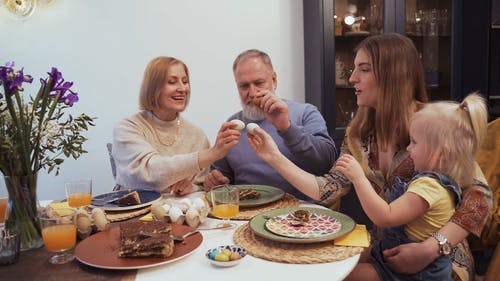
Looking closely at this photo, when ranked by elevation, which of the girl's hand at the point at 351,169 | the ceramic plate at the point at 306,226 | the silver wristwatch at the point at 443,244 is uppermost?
the girl's hand at the point at 351,169

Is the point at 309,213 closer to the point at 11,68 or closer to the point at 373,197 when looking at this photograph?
the point at 373,197

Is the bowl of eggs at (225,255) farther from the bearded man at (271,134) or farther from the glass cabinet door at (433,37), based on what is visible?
the glass cabinet door at (433,37)

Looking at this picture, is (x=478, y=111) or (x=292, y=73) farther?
(x=292, y=73)

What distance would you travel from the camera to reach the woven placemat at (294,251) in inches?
41.9

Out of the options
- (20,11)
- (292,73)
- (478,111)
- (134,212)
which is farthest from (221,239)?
(20,11)

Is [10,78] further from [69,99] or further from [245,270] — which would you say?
[245,270]

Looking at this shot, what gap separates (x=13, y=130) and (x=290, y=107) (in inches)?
51.1

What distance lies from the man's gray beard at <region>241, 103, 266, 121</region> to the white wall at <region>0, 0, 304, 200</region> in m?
1.29

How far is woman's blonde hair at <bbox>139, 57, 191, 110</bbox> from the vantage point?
2033 millimetres

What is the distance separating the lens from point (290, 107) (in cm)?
214

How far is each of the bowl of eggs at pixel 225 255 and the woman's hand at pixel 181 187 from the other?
0.70 m

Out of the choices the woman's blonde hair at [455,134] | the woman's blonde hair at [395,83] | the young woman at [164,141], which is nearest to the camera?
the woman's blonde hair at [455,134]

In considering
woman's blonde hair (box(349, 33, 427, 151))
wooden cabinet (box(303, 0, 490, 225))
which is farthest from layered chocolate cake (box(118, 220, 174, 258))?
wooden cabinet (box(303, 0, 490, 225))

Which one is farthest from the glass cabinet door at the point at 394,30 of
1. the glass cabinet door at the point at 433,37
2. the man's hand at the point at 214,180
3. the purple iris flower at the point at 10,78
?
the purple iris flower at the point at 10,78
